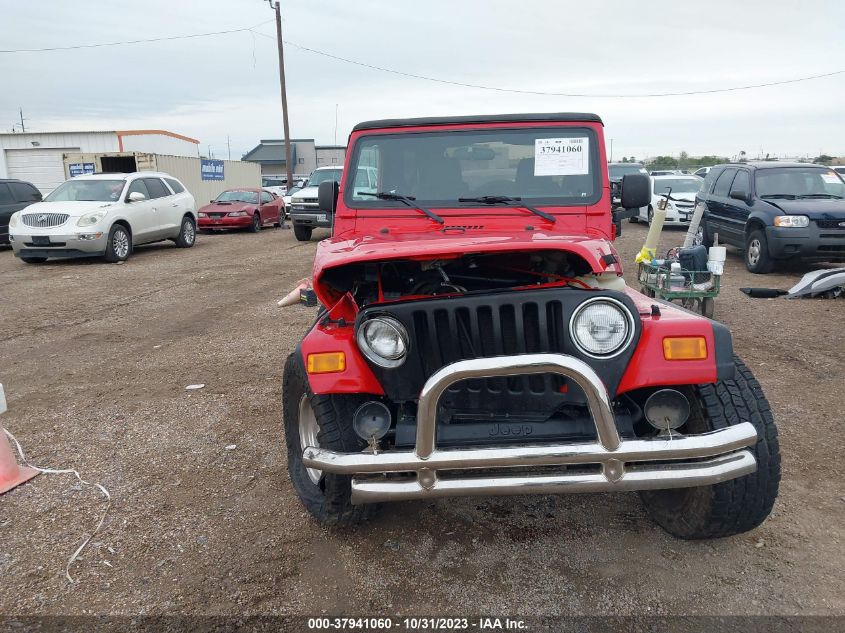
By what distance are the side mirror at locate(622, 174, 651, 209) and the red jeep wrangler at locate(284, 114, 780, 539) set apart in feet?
3.62

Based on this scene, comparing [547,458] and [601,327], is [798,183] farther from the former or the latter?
[547,458]

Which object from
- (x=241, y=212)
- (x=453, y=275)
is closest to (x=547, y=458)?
(x=453, y=275)

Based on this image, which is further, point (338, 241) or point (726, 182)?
point (726, 182)

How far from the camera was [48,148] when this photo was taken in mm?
30250

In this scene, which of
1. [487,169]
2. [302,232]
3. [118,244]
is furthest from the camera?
[302,232]

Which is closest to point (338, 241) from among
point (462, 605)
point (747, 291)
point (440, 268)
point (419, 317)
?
point (440, 268)

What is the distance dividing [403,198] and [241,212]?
1536 cm

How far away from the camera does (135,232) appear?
511 inches

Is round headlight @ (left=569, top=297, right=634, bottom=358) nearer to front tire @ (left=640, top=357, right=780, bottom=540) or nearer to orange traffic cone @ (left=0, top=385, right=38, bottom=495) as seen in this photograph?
front tire @ (left=640, top=357, right=780, bottom=540)

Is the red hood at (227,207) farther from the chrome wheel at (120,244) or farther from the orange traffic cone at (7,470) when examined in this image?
the orange traffic cone at (7,470)

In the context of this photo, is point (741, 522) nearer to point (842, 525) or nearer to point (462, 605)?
point (842, 525)

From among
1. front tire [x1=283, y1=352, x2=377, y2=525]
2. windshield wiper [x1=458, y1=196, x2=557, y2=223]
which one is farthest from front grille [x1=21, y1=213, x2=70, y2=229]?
front tire [x1=283, y1=352, x2=377, y2=525]

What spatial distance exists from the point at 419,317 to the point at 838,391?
12.4 ft

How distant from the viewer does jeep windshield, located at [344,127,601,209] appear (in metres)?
3.82
